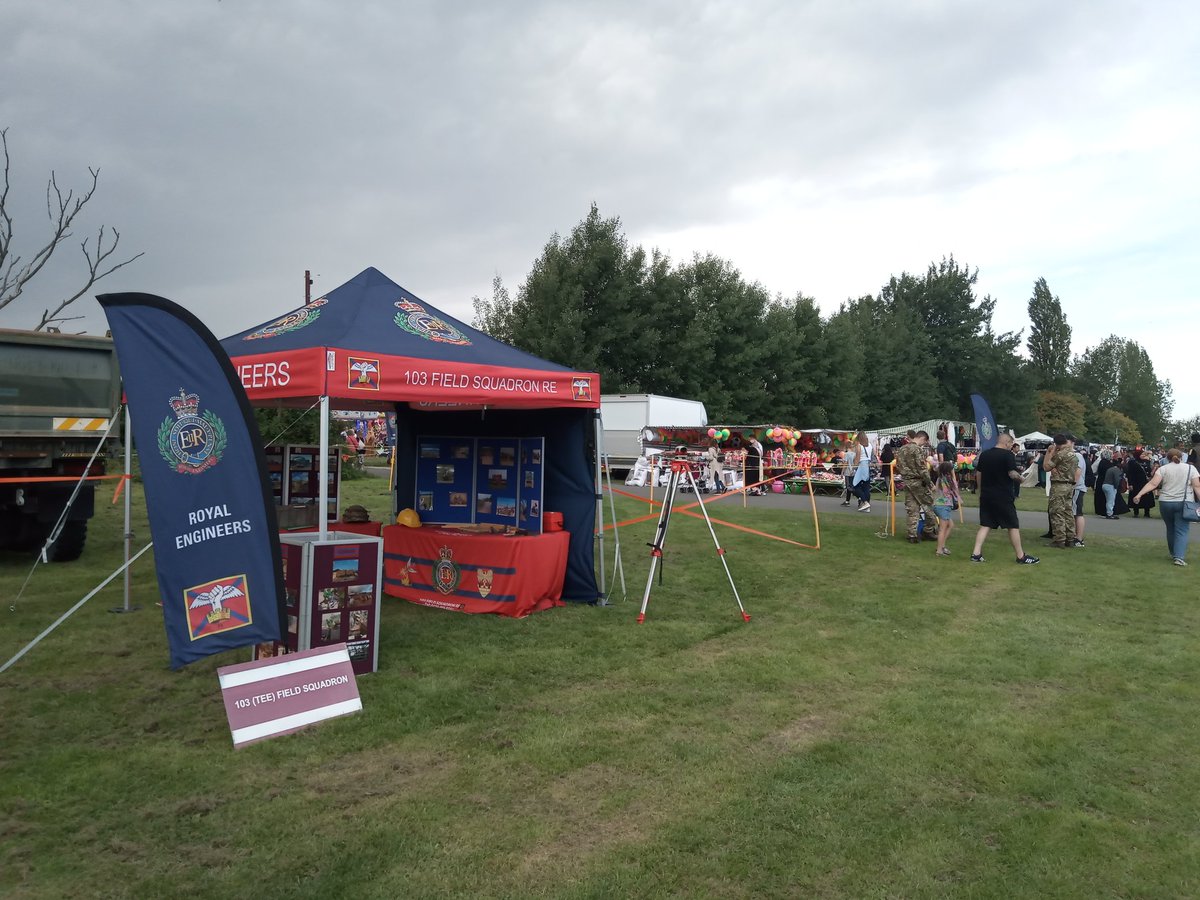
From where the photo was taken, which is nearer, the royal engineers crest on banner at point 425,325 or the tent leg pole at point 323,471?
the tent leg pole at point 323,471

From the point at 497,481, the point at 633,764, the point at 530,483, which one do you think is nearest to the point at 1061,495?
the point at 530,483

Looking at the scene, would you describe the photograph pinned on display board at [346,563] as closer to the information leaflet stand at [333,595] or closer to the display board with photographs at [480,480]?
the information leaflet stand at [333,595]

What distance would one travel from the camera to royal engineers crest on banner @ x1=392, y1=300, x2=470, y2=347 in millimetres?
6594

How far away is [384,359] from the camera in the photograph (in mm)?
5719

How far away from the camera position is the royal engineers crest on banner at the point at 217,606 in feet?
14.0

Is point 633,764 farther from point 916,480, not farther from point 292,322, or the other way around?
Result: point 916,480

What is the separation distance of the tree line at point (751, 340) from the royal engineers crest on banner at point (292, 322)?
2711 centimetres

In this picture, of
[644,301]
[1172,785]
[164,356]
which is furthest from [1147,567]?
[644,301]

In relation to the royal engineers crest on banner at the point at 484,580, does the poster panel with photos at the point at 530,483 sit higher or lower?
higher

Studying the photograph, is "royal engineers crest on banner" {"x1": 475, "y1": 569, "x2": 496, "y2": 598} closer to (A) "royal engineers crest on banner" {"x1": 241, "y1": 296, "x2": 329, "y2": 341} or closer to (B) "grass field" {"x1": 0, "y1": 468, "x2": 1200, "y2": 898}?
(B) "grass field" {"x1": 0, "y1": 468, "x2": 1200, "y2": 898}

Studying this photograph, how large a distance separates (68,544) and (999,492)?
1164 cm

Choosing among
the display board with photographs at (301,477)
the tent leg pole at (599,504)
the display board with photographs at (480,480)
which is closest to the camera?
the tent leg pole at (599,504)

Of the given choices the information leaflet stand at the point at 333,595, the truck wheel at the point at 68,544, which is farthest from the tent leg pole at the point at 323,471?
the truck wheel at the point at 68,544

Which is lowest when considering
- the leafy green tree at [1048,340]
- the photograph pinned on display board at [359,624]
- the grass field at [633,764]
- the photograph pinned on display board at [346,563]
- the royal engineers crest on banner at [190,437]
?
the grass field at [633,764]
